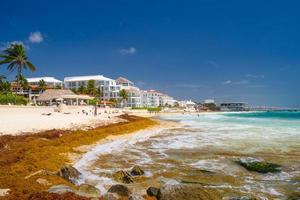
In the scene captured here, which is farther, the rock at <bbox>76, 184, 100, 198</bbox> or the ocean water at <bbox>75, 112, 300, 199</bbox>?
the ocean water at <bbox>75, 112, 300, 199</bbox>

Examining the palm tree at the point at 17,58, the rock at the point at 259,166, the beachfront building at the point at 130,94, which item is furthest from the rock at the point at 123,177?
the beachfront building at the point at 130,94

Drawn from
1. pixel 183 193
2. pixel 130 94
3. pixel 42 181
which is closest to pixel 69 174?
pixel 42 181

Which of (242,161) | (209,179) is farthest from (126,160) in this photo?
(242,161)

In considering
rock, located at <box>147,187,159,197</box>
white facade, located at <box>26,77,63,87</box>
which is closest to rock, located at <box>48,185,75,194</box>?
rock, located at <box>147,187,159,197</box>

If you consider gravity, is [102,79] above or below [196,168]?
above

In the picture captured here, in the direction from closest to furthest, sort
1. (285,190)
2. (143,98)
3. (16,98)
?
(285,190) < (16,98) < (143,98)

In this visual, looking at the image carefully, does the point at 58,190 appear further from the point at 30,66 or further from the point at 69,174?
the point at 30,66

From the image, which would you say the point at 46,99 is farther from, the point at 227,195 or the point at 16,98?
the point at 227,195

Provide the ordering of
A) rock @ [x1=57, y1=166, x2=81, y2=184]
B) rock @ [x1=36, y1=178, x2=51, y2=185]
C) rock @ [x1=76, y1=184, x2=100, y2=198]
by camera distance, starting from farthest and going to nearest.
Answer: rock @ [x1=57, y1=166, x2=81, y2=184] → rock @ [x1=36, y1=178, x2=51, y2=185] → rock @ [x1=76, y1=184, x2=100, y2=198]

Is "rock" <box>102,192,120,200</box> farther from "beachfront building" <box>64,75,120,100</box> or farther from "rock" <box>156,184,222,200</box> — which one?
"beachfront building" <box>64,75,120,100</box>

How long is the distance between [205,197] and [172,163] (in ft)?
16.4

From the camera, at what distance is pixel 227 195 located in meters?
7.34

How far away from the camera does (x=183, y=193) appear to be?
6418 millimetres

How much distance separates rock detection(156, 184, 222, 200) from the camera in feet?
20.9
